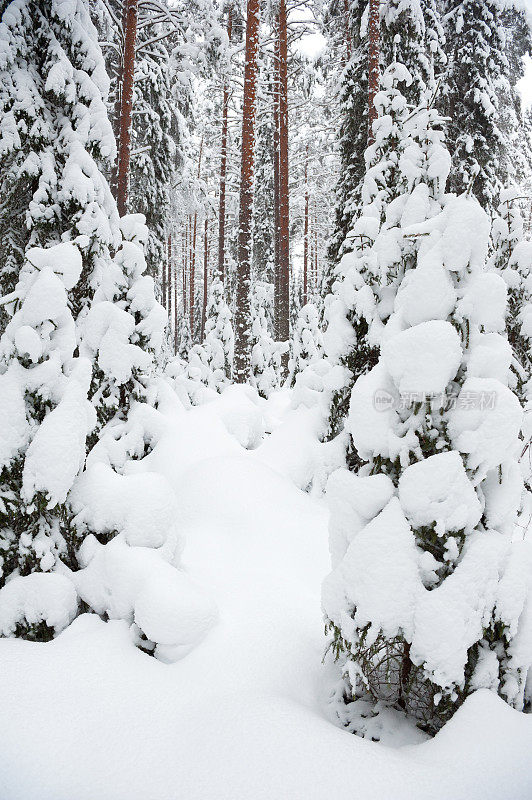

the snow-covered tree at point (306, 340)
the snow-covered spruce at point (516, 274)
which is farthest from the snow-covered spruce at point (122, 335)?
the snow-covered tree at point (306, 340)

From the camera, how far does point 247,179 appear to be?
29.4ft

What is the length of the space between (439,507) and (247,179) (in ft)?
27.7

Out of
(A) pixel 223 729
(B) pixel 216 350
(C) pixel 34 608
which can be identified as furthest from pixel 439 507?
(B) pixel 216 350

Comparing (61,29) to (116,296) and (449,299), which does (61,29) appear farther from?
(449,299)

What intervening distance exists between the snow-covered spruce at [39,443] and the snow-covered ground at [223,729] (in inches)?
8.5

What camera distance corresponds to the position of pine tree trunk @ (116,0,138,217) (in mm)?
8117

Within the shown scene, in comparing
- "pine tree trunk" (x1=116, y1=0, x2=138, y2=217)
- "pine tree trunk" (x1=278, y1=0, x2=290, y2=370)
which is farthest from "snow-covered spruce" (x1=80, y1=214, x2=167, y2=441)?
"pine tree trunk" (x1=278, y1=0, x2=290, y2=370)

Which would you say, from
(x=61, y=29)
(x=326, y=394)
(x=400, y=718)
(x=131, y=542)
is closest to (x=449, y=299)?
(x=400, y=718)

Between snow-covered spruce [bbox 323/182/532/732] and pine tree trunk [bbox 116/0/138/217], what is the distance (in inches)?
300

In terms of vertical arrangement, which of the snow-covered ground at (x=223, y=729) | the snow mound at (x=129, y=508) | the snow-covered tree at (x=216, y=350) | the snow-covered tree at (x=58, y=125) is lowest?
the snow-covered ground at (x=223, y=729)

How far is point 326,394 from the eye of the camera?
5.03 metres

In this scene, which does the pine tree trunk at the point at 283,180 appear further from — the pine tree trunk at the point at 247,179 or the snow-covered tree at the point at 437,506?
the snow-covered tree at the point at 437,506

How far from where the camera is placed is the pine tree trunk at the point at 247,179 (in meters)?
8.78

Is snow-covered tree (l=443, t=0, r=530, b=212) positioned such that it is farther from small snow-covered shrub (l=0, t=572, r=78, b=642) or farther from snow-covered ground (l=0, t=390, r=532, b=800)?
small snow-covered shrub (l=0, t=572, r=78, b=642)
